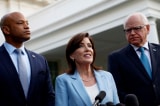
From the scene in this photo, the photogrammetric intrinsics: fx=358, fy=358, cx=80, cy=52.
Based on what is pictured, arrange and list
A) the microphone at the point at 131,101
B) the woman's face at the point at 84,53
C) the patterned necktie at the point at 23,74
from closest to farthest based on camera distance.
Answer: the microphone at the point at 131,101 → the woman's face at the point at 84,53 → the patterned necktie at the point at 23,74

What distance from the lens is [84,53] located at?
354 cm

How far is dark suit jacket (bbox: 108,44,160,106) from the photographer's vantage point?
12.5ft

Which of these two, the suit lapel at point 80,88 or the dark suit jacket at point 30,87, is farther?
the dark suit jacket at point 30,87

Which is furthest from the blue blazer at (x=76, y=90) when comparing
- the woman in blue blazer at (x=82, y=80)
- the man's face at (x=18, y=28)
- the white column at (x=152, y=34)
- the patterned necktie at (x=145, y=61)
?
the white column at (x=152, y=34)

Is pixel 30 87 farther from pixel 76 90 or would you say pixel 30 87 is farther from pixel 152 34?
pixel 152 34

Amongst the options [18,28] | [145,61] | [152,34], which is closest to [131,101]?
[145,61]

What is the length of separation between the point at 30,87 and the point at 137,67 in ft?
A: 3.86

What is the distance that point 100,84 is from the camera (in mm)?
3498

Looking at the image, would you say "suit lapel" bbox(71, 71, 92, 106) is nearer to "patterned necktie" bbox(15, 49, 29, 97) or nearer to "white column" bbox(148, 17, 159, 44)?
"patterned necktie" bbox(15, 49, 29, 97)

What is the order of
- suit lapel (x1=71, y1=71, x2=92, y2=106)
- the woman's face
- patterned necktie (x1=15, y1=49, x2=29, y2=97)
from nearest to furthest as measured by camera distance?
suit lapel (x1=71, y1=71, x2=92, y2=106) < the woman's face < patterned necktie (x1=15, y1=49, x2=29, y2=97)

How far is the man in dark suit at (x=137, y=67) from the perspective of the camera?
3.82 metres

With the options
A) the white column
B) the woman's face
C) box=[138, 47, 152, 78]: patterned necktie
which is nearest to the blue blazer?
the woman's face

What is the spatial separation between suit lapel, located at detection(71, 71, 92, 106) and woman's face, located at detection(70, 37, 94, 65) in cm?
16

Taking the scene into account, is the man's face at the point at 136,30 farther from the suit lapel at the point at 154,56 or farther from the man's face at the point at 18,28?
the man's face at the point at 18,28
